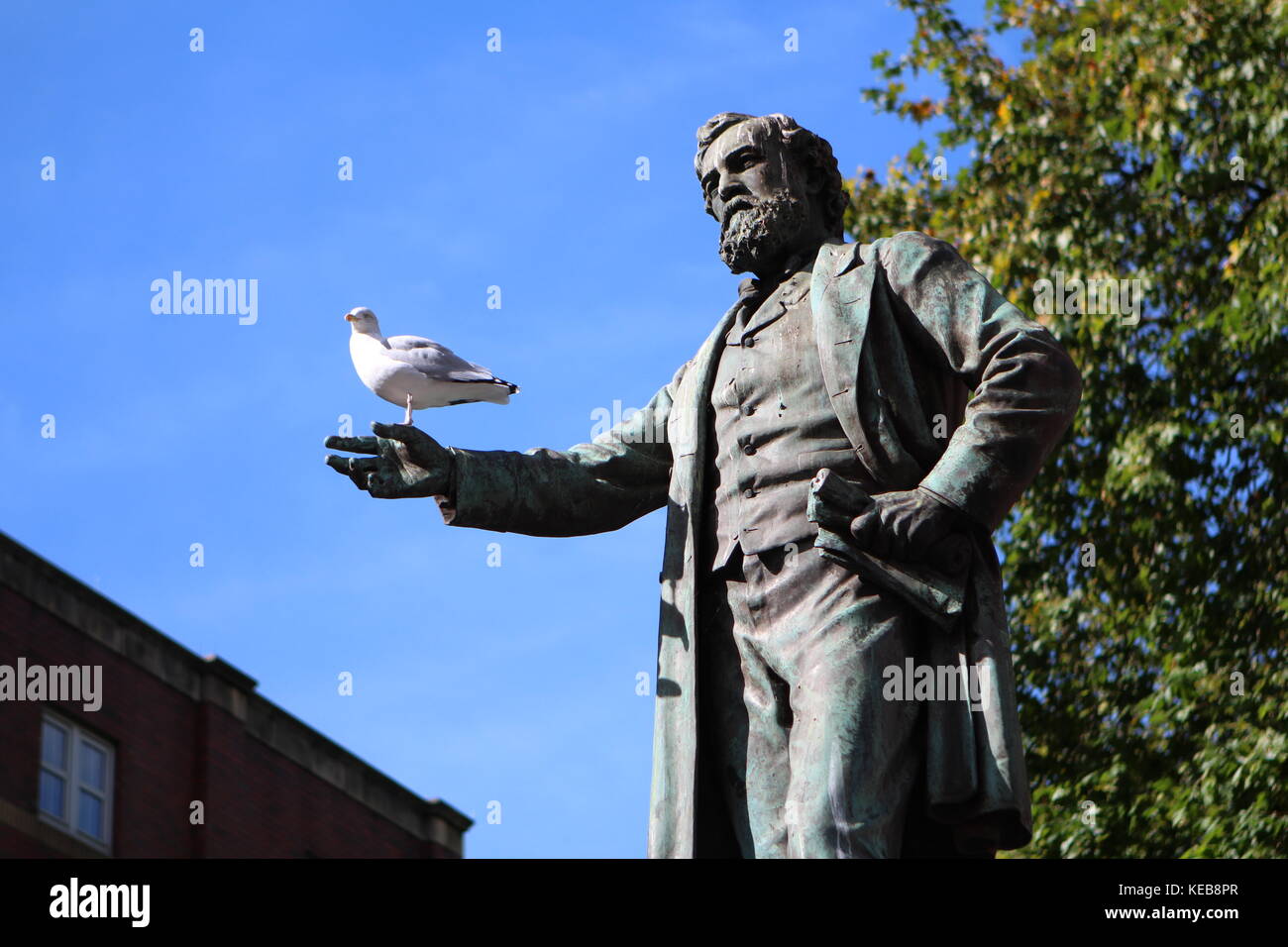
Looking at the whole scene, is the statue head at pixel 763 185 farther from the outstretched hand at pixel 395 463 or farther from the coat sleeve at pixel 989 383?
the outstretched hand at pixel 395 463

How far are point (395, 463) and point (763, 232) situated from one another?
5.27 ft

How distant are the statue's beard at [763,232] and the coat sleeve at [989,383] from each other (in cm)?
51

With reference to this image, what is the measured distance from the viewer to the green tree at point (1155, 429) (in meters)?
18.8

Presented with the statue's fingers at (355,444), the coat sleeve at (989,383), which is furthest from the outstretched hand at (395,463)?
the coat sleeve at (989,383)

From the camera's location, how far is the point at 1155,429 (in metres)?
20.0

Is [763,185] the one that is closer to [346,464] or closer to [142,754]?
[346,464]

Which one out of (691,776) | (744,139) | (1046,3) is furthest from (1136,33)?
(691,776)

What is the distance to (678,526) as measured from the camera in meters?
8.67

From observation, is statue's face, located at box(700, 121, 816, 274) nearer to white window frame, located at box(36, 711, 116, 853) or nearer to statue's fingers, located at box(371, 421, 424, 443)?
statue's fingers, located at box(371, 421, 424, 443)

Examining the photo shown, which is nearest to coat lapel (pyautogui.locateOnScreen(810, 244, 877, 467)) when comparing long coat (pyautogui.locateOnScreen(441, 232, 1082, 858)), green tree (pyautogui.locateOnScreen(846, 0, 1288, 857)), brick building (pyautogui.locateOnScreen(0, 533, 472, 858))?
long coat (pyautogui.locateOnScreen(441, 232, 1082, 858))

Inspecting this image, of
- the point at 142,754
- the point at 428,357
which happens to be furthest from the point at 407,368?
the point at 142,754

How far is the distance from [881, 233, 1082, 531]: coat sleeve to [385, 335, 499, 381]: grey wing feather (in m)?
1.73
